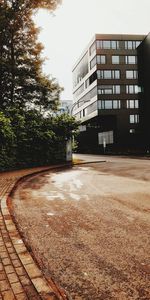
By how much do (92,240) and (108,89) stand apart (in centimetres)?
5481

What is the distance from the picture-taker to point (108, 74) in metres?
57.9

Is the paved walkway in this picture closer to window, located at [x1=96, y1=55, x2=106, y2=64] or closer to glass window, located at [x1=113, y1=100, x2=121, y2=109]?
glass window, located at [x1=113, y1=100, x2=121, y2=109]

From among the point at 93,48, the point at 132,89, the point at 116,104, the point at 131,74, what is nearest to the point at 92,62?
the point at 93,48

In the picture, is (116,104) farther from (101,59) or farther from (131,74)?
(101,59)

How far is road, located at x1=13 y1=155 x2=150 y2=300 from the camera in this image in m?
3.66

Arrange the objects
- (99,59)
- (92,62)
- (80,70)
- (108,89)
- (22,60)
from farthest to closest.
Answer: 1. (80,70)
2. (92,62)
3. (108,89)
4. (99,59)
5. (22,60)

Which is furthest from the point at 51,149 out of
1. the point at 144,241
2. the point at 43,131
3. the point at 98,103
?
the point at 98,103

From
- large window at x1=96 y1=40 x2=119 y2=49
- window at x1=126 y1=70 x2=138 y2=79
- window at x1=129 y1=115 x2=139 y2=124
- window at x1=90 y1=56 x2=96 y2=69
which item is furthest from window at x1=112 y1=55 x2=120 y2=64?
window at x1=129 y1=115 x2=139 y2=124

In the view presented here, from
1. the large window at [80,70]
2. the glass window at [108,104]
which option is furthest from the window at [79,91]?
the glass window at [108,104]

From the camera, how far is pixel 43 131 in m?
25.2

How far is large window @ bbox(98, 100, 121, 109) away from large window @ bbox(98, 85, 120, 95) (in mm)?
1692

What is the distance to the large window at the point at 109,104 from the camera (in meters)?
57.4

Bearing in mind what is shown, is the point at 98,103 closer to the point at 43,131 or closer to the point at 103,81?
the point at 103,81

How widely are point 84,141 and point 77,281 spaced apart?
7352 centimetres
